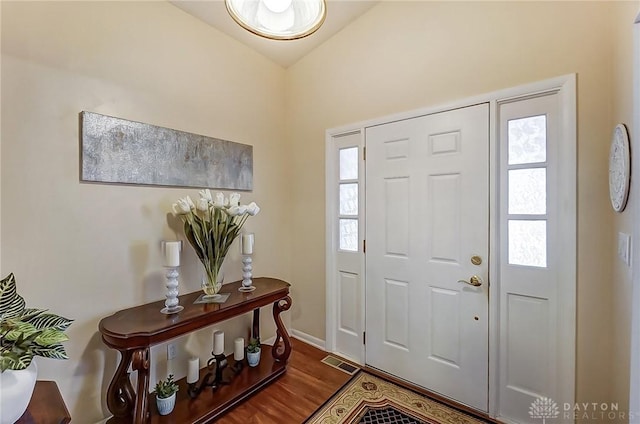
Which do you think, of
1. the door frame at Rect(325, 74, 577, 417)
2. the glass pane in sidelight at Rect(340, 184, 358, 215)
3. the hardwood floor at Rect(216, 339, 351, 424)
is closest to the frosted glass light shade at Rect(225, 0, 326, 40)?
the door frame at Rect(325, 74, 577, 417)

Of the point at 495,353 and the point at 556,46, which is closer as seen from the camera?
the point at 556,46

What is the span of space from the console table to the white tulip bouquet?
0.23 meters

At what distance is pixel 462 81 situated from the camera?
1.90 metres

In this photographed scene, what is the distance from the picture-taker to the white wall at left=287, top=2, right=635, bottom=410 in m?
1.48

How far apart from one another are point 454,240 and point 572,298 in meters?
0.67

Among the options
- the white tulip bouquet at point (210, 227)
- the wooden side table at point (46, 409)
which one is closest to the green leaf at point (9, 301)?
the wooden side table at point (46, 409)

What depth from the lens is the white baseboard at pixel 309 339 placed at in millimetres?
2683

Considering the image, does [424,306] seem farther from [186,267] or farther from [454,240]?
[186,267]

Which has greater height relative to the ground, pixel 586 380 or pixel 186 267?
pixel 186 267

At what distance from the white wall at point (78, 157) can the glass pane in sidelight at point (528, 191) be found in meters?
2.20

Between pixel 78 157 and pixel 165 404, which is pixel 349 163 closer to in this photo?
pixel 78 157

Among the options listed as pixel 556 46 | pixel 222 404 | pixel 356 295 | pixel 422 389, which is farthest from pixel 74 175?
pixel 556 46

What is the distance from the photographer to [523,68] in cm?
168

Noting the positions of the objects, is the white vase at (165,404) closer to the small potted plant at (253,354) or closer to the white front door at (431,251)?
the small potted plant at (253,354)
